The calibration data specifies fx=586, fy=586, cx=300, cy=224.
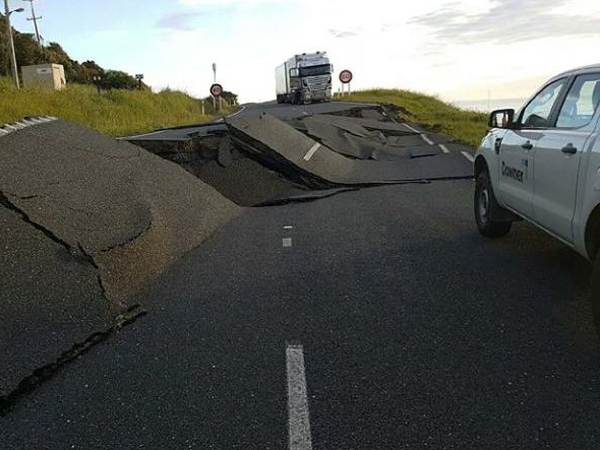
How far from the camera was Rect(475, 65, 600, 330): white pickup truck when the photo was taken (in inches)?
164

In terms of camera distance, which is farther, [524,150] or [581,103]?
[524,150]

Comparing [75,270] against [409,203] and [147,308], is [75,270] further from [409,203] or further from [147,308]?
[409,203]

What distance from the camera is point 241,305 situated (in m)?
5.21

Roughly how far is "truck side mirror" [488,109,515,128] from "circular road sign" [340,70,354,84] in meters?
41.5

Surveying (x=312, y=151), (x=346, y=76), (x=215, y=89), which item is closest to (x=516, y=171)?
(x=312, y=151)

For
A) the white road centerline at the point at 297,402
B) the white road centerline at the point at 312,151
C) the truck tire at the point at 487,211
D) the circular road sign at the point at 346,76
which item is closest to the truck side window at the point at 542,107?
the truck tire at the point at 487,211

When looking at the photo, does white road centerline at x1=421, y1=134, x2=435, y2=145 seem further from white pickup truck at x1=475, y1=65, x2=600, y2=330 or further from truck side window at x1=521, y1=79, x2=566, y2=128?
truck side window at x1=521, y1=79, x2=566, y2=128

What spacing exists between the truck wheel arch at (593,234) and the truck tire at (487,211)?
251 cm

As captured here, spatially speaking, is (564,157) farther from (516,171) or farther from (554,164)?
(516,171)

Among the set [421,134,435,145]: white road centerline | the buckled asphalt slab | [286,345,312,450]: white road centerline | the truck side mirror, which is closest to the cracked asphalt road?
[286,345,312,450]: white road centerline

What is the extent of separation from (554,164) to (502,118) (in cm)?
146

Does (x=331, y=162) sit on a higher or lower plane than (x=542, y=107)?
lower

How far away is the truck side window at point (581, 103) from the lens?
452 cm

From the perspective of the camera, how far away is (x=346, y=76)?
46.7 m
